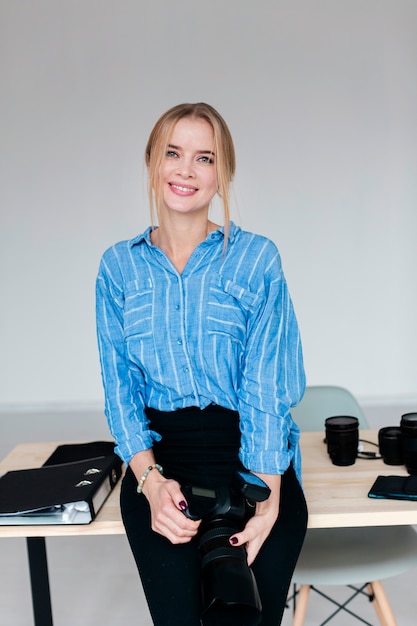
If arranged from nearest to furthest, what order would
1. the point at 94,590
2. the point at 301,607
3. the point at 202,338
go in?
the point at 202,338 < the point at 301,607 < the point at 94,590

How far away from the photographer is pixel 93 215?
4.88m

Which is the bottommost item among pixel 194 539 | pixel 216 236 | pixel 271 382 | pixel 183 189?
pixel 194 539

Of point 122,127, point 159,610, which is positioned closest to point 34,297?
point 122,127

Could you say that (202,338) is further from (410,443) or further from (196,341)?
(410,443)

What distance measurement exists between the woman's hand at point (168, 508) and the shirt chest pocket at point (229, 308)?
32 cm

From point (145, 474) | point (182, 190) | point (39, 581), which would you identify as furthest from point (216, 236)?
point (39, 581)

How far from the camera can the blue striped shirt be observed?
5.01 feet

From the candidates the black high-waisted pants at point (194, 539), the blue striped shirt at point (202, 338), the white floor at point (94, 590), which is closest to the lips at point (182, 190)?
the blue striped shirt at point (202, 338)

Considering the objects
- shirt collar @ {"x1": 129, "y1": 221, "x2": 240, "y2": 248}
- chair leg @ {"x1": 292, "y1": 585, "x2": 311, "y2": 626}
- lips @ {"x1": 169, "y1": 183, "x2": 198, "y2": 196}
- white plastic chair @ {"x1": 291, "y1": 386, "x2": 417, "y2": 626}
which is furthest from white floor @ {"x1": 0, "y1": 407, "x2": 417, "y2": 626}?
lips @ {"x1": 169, "y1": 183, "x2": 198, "y2": 196}

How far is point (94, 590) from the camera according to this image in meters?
2.41

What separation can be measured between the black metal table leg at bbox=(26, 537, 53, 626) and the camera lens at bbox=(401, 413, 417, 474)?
31.8 inches

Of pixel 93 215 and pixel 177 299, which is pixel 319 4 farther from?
pixel 177 299

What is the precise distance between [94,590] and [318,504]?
1.22 metres

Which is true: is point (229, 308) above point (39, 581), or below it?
above
